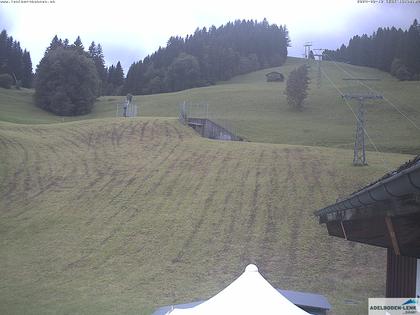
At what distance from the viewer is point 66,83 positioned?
285ft

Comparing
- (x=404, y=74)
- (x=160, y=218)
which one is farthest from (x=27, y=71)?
(x=160, y=218)

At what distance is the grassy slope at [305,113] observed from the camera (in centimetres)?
4919

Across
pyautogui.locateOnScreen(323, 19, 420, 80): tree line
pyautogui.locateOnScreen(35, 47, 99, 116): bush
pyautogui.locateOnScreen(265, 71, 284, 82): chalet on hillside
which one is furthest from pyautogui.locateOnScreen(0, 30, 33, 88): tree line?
pyautogui.locateOnScreen(323, 19, 420, 80): tree line

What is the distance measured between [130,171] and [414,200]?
26.6m

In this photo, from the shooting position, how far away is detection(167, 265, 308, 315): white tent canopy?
537 centimetres

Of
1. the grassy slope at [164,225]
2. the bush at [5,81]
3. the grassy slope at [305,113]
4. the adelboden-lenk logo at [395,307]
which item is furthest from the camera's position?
the bush at [5,81]

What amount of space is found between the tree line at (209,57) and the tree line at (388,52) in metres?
23.6

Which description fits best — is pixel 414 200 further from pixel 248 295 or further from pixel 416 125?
pixel 416 125

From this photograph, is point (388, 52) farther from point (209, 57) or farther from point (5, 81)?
point (5, 81)

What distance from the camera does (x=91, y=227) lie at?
72.5 feet

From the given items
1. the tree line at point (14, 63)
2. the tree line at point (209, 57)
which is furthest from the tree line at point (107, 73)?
the tree line at point (14, 63)

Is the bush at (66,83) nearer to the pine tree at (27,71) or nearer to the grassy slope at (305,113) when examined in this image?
A: the grassy slope at (305,113)

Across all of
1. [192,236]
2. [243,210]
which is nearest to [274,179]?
[243,210]

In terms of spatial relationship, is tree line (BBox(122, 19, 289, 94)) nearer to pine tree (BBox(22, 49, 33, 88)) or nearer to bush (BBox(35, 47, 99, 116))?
pine tree (BBox(22, 49, 33, 88))
